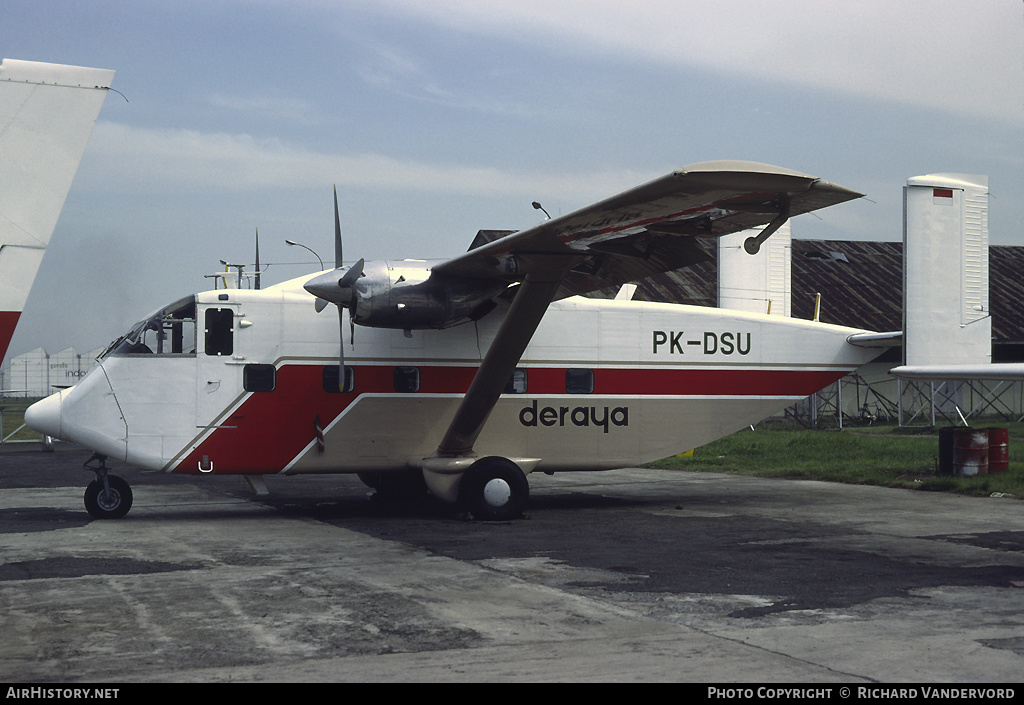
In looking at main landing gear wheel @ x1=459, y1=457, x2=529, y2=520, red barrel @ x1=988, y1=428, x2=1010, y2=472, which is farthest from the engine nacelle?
red barrel @ x1=988, y1=428, x2=1010, y2=472

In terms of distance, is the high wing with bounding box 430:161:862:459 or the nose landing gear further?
the nose landing gear

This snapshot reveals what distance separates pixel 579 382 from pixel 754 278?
4.58 metres

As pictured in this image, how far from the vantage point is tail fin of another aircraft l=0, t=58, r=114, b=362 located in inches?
133

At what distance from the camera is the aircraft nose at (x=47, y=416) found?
41.6 ft

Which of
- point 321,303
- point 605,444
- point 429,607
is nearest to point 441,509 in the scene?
point 605,444

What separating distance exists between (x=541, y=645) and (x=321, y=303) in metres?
8.26

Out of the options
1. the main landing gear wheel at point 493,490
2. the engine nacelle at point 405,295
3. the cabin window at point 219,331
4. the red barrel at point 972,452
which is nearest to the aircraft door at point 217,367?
the cabin window at point 219,331

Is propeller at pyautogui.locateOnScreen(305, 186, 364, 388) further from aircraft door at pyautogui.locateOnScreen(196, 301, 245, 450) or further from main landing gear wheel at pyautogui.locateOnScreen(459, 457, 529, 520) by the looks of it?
main landing gear wheel at pyautogui.locateOnScreen(459, 457, 529, 520)

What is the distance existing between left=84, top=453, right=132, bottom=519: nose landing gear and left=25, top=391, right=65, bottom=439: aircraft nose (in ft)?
2.15

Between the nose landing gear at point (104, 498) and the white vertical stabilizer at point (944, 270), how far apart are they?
11.4 meters

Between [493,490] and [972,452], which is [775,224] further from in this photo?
[972,452]

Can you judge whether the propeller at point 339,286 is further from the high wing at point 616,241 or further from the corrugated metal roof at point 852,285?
the corrugated metal roof at point 852,285

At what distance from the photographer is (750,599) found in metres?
7.48

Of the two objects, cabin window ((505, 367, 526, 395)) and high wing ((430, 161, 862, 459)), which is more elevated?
high wing ((430, 161, 862, 459))
